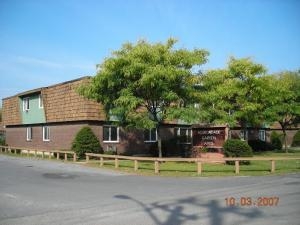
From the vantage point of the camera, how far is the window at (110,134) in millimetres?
32394

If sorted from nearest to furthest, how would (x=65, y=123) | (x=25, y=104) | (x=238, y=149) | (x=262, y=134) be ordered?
(x=238, y=149) < (x=65, y=123) < (x=25, y=104) < (x=262, y=134)

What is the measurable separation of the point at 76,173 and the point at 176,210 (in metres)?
10.6

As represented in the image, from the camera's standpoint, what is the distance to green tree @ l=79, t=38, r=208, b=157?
22969 mm

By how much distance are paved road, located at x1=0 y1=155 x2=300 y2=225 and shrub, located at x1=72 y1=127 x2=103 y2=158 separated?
995 cm

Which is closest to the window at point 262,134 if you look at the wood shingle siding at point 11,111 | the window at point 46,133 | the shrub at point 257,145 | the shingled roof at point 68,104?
the shrub at point 257,145

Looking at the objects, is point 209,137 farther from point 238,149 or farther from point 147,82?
point 147,82

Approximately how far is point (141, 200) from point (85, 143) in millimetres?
17361

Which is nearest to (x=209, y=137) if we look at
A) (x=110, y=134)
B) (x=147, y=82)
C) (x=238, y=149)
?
(x=238, y=149)

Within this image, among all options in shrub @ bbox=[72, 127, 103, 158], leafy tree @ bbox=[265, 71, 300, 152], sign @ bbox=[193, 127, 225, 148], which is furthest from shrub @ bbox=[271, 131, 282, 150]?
shrub @ bbox=[72, 127, 103, 158]

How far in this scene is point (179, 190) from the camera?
14.2 m

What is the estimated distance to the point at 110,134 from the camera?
32.8 m

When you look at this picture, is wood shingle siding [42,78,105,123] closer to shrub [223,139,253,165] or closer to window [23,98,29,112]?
window [23,98,29,112]

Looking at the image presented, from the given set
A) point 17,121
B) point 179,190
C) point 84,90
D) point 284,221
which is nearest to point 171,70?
point 84,90

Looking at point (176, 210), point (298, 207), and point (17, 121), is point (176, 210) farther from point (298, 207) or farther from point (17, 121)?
point (17, 121)
